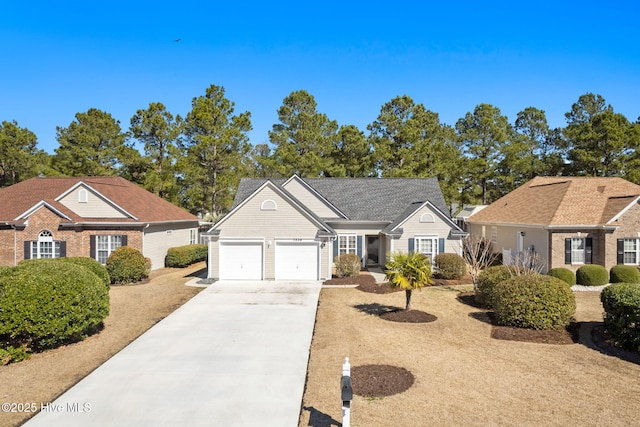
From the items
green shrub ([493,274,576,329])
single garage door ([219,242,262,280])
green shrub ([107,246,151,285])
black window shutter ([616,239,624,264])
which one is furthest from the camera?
single garage door ([219,242,262,280])

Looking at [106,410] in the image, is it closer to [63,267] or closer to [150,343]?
[150,343]

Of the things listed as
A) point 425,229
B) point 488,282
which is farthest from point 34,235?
point 488,282

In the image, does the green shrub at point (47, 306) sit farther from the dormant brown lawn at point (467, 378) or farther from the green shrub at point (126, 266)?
the green shrub at point (126, 266)

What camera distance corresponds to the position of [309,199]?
27234mm

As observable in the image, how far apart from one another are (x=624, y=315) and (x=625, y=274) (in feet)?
36.7

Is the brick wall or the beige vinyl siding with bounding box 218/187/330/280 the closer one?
the beige vinyl siding with bounding box 218/187/330/280

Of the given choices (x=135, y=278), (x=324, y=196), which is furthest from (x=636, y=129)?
(x=135, y=278)

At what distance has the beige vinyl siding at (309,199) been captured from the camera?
88.2ft

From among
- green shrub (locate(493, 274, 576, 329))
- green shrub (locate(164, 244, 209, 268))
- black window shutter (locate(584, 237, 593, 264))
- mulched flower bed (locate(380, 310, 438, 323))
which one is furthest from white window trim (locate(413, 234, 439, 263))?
green shrub (locate(164, 244, 209, 268))

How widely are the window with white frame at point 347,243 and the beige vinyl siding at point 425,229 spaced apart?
9.80ft

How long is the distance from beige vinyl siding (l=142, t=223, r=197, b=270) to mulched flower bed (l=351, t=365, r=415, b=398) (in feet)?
60.8

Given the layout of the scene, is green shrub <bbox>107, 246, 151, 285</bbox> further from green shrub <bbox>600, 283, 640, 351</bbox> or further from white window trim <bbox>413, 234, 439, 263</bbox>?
green shrub <bbox>600, 283, 640, 351</bbox>

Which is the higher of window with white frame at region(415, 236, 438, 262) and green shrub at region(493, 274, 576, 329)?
window with white frame at region(415, 236, 438, 262)

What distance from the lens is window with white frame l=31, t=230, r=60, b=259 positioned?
2289 centimetres
